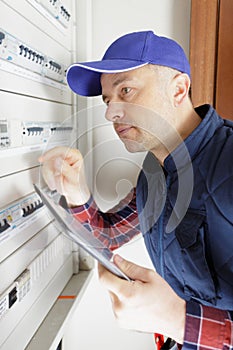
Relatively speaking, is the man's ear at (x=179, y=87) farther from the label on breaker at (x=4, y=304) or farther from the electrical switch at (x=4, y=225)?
the label on breaker at (x=4, y=304)

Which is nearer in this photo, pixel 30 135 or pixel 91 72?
pixel 30 135

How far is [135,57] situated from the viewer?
A: 102 centimetres

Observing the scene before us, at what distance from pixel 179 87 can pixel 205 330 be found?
661 millimetres

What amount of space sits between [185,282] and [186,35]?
97 centimetres

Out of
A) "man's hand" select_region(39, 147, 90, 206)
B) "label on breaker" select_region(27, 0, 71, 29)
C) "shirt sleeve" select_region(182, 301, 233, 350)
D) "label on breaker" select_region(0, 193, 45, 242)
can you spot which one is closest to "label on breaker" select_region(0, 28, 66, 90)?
"label on breaker" select_region(27, 0, 71, 29)

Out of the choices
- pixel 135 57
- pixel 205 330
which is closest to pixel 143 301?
pixel 205 330

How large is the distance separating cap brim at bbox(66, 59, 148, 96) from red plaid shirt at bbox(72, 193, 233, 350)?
0.38 meters

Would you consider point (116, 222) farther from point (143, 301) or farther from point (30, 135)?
point (143, 301)

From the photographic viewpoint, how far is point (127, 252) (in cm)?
161

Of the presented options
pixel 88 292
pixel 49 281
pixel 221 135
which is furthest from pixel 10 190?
pixel 88 292

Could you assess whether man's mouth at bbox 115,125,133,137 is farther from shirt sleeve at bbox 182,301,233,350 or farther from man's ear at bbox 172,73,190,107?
shirt sleeve at bbox 182,301,233,350

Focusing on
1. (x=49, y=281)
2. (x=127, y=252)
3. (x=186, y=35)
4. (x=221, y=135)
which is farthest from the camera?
(x=127, y=252)

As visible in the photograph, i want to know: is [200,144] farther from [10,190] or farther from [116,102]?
[10,190]

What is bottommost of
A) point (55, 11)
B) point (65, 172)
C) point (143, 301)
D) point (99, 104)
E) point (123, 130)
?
point (143, 301)
